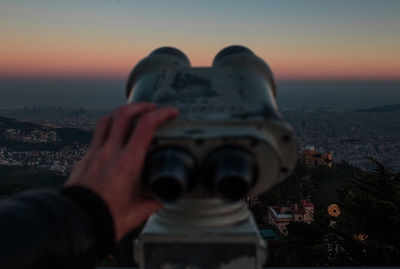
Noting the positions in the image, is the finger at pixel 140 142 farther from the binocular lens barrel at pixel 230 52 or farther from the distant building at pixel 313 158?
the distant building at pixel 313 158

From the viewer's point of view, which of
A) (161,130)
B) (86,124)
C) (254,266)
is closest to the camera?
(161,130)

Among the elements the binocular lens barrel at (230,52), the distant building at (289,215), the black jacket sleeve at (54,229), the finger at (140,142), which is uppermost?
the binocular lens barrel at (230,52)

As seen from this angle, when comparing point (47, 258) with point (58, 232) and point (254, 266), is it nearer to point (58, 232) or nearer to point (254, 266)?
point (58, 232)

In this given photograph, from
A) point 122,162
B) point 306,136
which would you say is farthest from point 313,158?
point 122,162

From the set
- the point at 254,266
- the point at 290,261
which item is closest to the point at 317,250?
the point at 290,261

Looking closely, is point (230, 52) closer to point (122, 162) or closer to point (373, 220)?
point (122, 162)

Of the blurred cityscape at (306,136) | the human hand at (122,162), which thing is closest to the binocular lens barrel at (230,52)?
the human hand at (122,162)
